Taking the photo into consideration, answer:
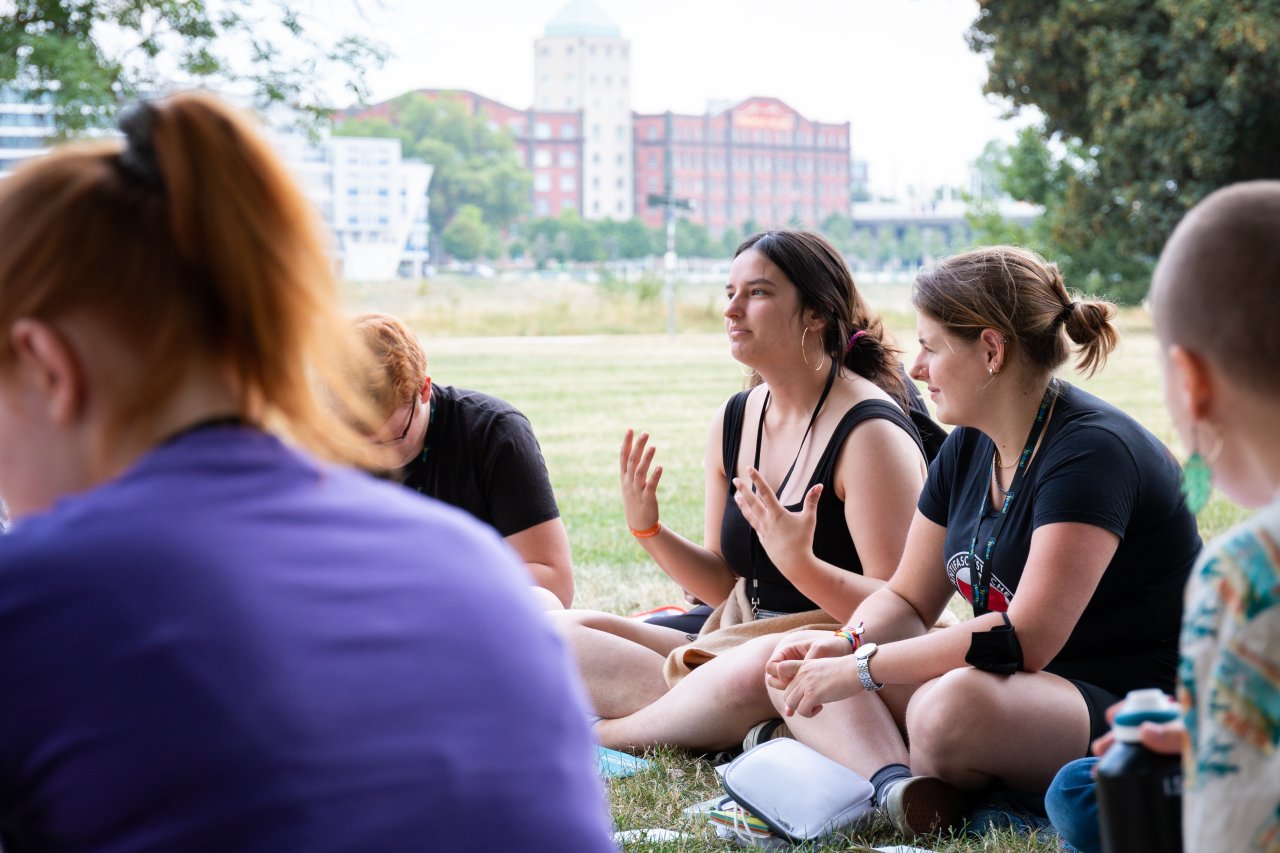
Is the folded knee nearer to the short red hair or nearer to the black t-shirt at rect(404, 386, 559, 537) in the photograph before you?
the black t-shirt at rect(404, 386, 559, 537)

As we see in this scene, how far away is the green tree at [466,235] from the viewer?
78.3m

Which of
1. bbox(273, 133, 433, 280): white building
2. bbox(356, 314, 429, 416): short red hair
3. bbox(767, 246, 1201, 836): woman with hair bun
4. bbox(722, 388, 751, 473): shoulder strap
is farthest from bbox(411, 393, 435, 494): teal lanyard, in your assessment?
bbox(273, 133, 433, 280): white building

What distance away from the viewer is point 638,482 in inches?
136

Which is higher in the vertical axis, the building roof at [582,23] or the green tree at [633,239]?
the building roof at [582,23]

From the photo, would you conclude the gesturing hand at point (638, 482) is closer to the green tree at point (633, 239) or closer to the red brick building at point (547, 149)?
the green tree at point (633, 239)

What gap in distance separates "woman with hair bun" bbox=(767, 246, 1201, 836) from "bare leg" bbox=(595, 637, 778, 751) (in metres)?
0.31

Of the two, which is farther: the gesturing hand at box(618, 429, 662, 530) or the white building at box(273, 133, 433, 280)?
the white building at box(273, 133, 433, 280)

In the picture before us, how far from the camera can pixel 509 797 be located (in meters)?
1.04

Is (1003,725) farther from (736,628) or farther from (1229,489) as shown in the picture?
(1229,489)

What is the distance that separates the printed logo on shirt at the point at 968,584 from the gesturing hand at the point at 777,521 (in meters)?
0.32

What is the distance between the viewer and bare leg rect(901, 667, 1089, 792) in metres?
2.69

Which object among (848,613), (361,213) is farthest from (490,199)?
(848,613)

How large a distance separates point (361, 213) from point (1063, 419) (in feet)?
227

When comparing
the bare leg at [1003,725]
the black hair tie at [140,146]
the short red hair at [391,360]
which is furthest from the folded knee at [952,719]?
the black hair tie at [140,146]
